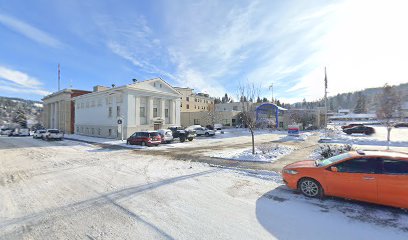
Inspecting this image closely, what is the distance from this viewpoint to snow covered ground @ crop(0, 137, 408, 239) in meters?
4.52

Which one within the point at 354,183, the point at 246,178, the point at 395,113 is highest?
the point at 395,113

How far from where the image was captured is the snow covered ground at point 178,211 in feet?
14.8

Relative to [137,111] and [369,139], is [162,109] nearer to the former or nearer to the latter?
[137,111]

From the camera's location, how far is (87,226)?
4.82 m

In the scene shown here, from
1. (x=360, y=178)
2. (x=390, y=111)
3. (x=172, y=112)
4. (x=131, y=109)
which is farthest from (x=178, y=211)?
(x=172, y=112)

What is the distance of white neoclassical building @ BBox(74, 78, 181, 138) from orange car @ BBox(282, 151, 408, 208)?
2384 cm

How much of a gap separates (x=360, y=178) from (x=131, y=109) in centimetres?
2758

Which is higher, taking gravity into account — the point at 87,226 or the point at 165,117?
the point at 165,117

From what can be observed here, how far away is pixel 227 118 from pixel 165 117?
92.2ft

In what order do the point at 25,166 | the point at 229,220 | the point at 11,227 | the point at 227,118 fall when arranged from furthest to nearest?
the point at 227,118 → the point at 25,166 → the point at 229,220 → the point at 11,227

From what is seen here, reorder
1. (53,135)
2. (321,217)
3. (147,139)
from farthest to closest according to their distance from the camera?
(53,135) → (147,139) → (321,217)

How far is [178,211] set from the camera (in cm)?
559

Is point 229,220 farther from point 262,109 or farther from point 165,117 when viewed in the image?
point 262,109

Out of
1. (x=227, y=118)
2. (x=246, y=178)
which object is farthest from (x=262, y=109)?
(x=246, y=178)
